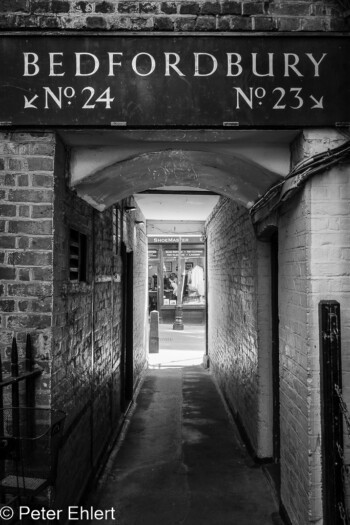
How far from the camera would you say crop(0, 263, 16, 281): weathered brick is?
2922 mm

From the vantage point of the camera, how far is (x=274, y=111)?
297 cm

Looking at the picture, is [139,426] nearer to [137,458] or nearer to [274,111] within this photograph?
[137,458]

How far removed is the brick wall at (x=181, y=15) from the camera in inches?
117

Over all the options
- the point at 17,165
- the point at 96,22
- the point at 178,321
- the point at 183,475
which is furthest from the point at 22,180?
the point at 178,321

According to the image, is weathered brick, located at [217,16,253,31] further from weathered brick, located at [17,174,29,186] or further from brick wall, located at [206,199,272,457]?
brick wall, located at [206,199,272,457]

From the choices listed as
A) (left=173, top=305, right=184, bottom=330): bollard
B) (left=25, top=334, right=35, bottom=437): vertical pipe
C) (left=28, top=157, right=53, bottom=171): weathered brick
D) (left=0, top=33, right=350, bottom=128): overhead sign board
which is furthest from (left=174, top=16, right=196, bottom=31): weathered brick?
(left=173, top=305, right=184, bottom=330): bollard

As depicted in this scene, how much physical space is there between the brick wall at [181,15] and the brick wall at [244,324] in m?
2.25

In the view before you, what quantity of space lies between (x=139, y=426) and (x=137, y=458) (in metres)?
1.14

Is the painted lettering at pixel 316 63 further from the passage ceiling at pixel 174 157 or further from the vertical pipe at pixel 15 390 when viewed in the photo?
the vertical pipe at pixel 15 390

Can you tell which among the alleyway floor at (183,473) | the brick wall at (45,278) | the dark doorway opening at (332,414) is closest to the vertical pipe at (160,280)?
the alleyway floor at (183,473)

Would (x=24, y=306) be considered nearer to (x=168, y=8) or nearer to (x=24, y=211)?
(x=24, y=211)

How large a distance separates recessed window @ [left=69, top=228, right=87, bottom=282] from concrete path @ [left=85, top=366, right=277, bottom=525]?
2157 millimetres

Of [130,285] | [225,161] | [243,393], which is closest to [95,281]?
[225,161]

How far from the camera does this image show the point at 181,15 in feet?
9.91
